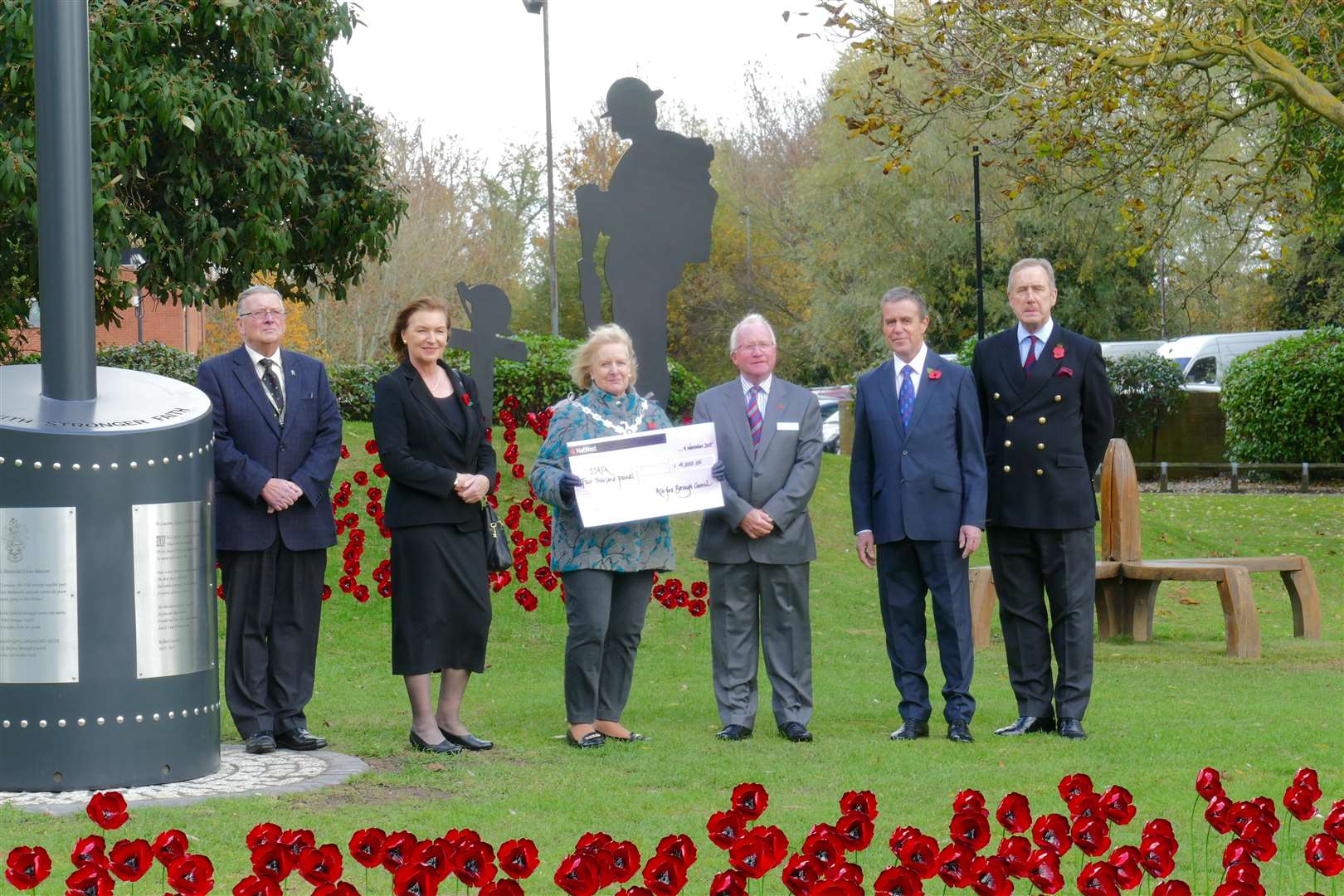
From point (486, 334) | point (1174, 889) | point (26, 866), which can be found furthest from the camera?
point (486, 334)

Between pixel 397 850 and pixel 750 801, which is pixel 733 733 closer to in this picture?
pixel 750 801

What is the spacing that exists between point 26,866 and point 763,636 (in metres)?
4.67

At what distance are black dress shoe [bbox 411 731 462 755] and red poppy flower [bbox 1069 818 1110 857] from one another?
406 centimetres

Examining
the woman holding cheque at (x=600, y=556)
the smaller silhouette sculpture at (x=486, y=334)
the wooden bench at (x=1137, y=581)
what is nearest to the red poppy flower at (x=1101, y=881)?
the woman holding cheque at (x=600, y=556)

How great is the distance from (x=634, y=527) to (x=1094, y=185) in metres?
9.26

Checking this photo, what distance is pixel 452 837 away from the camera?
359 centimetres

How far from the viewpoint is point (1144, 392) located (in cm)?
3019

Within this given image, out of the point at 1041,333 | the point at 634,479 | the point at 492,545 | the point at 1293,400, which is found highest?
the point at 1293,400

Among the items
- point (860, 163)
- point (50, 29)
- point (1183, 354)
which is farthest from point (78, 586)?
point (860, 163)

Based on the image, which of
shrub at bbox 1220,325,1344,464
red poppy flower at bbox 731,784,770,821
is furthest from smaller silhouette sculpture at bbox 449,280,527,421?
shrub at bbox 1220,325,1344,464

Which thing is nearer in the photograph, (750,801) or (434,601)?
(750,801)

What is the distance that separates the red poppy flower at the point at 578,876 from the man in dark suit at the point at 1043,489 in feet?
15.7

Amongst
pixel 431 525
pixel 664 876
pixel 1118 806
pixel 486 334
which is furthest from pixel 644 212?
pixel 664 876

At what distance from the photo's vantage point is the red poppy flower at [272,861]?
3.43m
